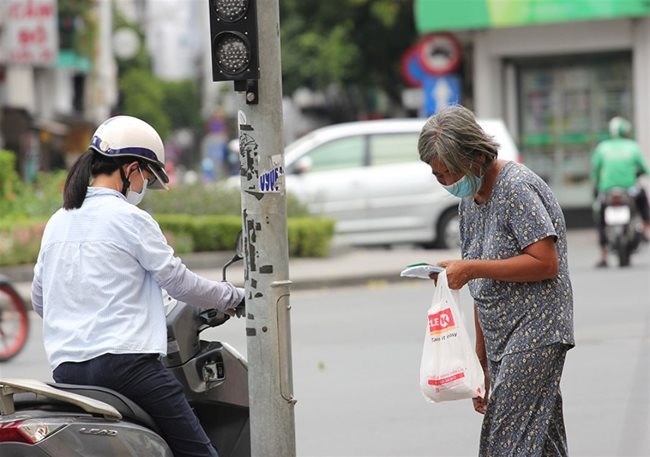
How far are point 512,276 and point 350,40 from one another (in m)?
29.4

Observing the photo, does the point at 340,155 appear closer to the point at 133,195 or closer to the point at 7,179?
the point at 7,179

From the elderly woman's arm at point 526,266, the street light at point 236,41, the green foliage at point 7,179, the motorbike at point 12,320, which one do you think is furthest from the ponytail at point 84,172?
the green foliage at point 7,179

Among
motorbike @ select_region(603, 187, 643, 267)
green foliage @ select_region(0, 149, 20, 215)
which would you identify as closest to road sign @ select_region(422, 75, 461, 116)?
motorbike @ select_region(603, 187, 643, 267)

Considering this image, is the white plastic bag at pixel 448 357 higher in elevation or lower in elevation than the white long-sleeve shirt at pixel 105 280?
lower

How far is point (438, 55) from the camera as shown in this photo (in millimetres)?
22125

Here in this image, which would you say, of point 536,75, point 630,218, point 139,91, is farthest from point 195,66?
Answer: point 630,218

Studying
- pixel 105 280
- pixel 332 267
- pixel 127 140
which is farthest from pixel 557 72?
pixel 105 280

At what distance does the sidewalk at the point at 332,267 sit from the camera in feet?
52.0

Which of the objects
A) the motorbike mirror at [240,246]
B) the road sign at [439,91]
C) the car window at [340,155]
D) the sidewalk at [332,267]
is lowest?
the sidewalk at [332,267]

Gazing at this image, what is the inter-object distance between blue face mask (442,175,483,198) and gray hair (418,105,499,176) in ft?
0.09

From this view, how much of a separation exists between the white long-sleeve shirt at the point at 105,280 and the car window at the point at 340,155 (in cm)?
1476

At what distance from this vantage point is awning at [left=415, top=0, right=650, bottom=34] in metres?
23.2

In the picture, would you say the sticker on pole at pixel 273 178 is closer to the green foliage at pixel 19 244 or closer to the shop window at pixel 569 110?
the green foliage at pixel 19 244

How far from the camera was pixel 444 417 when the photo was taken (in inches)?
325
